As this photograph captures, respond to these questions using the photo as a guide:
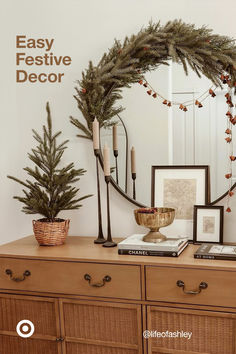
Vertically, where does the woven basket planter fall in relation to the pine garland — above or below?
below

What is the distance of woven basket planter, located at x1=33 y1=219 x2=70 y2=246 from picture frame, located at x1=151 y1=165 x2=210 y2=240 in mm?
442

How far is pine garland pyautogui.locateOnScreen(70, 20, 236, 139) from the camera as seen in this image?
1.89 metres

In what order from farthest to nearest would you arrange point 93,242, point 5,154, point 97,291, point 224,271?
point 5,154, point 93,242, point 97,291, point 224,271

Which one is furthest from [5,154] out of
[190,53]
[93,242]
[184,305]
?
[184,305]

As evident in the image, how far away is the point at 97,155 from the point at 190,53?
2.04 feet

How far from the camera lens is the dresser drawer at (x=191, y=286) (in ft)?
5.20

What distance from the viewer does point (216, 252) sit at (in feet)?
5.58

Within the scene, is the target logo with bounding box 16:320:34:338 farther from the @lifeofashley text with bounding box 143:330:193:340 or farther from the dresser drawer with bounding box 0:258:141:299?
the @lifeofashley text with bounding box 143:330:193:340

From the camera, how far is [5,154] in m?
2.38

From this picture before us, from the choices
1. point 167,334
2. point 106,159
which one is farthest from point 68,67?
point 167,334

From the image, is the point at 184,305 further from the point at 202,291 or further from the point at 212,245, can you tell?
the point at 212,245

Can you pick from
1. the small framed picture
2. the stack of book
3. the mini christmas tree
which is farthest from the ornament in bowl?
the mini christmas tree

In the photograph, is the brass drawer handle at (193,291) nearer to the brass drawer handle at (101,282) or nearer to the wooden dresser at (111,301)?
the wooden dresser at (111,301)

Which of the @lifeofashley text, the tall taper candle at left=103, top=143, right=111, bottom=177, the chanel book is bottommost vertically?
the @lifeofashley text
